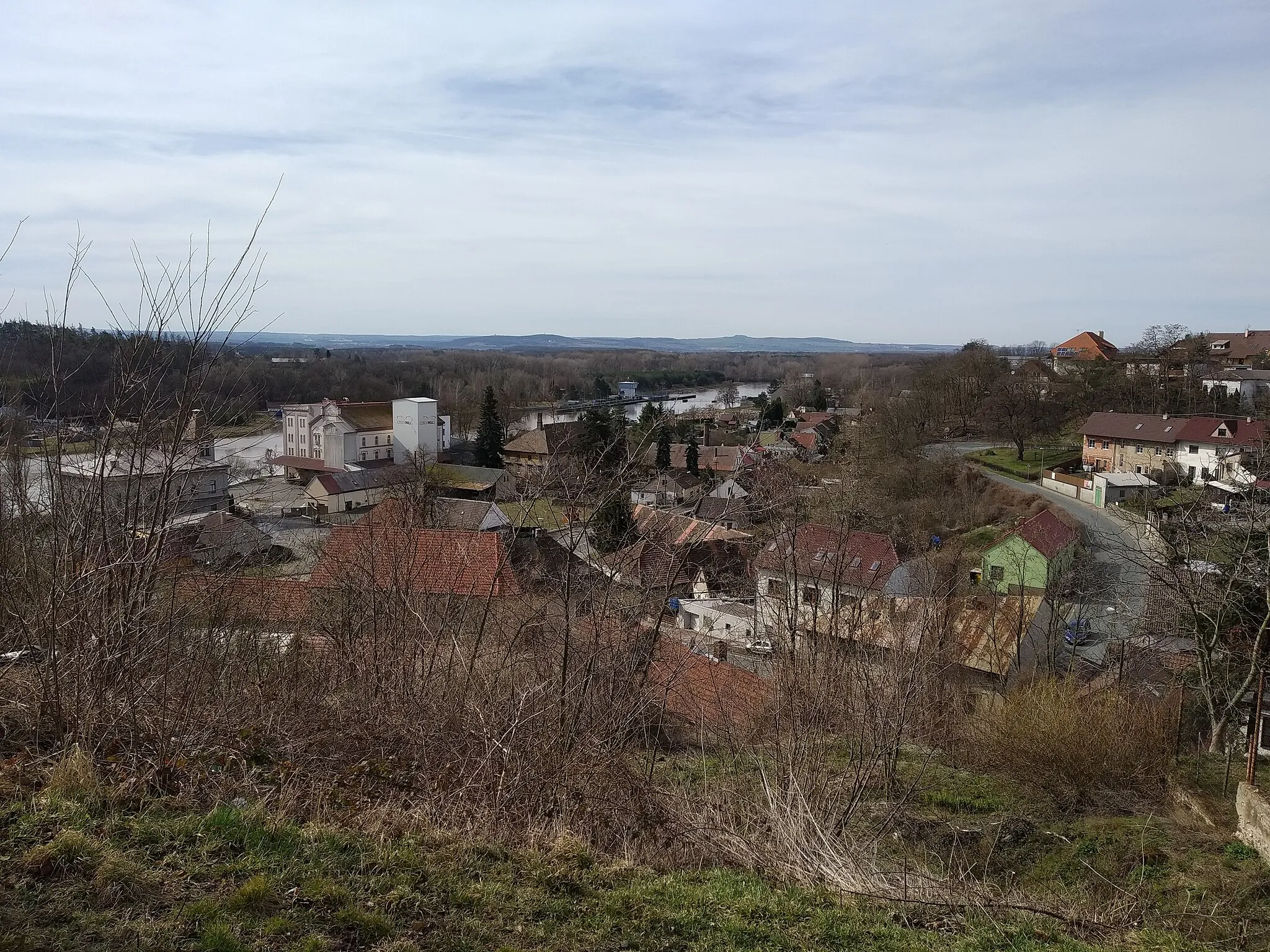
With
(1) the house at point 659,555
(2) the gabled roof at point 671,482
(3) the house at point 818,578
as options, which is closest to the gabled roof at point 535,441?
(2) the gabled roof at point 671,482

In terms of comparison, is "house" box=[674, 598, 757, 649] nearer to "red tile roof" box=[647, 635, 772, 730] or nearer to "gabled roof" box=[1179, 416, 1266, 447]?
"red tile roof" box=[647, 635, 772, 730]

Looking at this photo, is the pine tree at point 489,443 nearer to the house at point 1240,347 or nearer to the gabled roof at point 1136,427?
the gabled roof at point 1136,427

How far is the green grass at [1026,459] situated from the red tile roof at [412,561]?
25033 millimetres

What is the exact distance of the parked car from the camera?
1397 cm

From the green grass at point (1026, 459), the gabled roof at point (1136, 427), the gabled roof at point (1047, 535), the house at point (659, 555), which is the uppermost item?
the gabled roof at point (1136, 427)

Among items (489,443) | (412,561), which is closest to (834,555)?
(412,561)

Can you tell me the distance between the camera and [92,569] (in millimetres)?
4270

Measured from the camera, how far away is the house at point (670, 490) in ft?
71.9

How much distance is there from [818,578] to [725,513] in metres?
2.05

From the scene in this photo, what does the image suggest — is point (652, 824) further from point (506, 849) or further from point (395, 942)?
point (395, 942)

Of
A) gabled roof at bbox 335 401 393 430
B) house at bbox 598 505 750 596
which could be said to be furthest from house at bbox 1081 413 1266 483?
gabled roof at bbox 335 401 393 430

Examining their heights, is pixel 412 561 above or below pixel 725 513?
below

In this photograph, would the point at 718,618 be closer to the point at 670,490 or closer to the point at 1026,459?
the point at 670,490

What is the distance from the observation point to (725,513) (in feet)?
24.9
